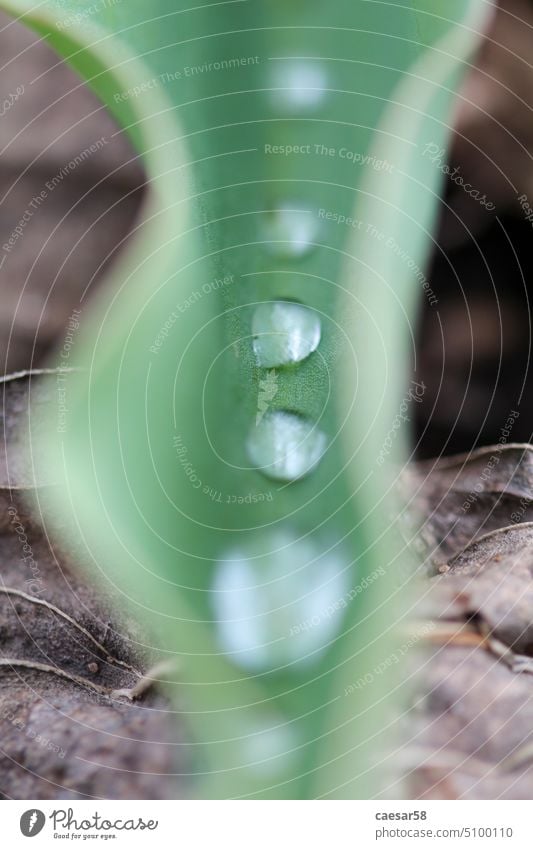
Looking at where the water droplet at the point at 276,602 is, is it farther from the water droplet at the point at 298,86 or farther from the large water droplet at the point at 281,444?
the water droplet at the point at 298,86

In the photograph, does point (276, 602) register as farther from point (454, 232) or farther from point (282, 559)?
point (454, 232)

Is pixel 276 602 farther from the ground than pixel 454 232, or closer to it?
closer to it

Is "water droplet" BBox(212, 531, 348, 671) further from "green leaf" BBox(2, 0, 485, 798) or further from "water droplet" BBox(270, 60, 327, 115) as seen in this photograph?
"water droplet" BBox(270, 60, 327, 115)

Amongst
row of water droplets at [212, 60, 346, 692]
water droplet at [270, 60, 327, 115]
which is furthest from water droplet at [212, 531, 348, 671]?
water droplet at [270, 60, 327, 115]

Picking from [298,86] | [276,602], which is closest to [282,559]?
[276,602]

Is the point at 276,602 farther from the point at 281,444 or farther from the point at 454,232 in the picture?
the point at 454,232

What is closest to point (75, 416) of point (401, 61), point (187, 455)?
point (187, 455)
